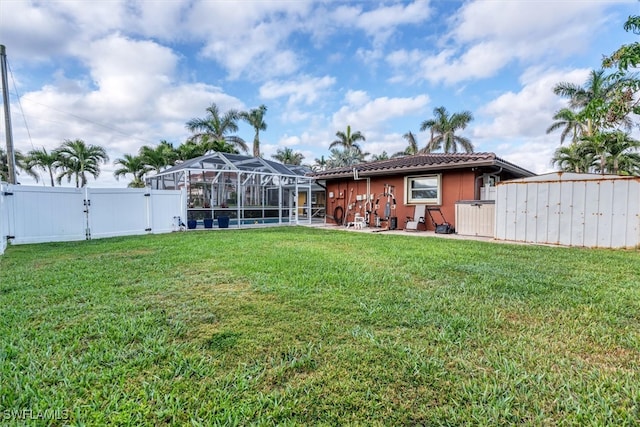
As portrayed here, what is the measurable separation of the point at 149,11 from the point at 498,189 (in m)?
11.4

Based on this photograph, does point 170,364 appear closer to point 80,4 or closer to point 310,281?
point 310,281

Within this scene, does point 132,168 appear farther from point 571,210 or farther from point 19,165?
point 571,210

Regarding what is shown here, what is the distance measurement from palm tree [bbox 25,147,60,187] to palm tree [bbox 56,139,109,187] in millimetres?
333

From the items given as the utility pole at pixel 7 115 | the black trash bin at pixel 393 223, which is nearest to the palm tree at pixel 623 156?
the black trash bin at pixel 393 223

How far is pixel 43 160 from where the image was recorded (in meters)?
21.6

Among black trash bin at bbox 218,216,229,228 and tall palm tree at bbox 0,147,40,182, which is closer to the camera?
black trash bin at bbox 218,216,229,228

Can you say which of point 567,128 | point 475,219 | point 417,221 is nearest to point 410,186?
point 417,221

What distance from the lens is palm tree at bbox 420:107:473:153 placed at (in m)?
24.8

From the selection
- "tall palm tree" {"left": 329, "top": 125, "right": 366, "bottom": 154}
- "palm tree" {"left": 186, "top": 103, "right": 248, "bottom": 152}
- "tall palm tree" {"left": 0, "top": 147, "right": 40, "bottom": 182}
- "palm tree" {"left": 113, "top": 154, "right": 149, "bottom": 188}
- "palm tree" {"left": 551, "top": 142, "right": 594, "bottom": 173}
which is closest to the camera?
"palm tree" {"left": 551, "top": 142, "right": 594, "bottom": 173}

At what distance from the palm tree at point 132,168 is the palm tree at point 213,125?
4.09 m

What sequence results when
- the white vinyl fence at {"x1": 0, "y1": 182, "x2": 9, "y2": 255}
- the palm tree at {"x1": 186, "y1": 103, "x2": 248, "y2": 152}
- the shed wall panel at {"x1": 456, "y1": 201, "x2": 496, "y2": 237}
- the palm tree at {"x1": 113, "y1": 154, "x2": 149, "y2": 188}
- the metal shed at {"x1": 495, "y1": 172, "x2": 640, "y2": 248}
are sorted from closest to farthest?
the metal shed at {"x1": 495, "y1": 172, "x2": 640, "y2": 248} < the white vinyl fence at {"x1": 0, "y1": 182, "x2": 9, "y2": 255} < the shed wall panel at {"x1": 456, "y1": 201, "x2": 496, "y2": 237} < the palm tree at {"x1": 113, "y1": 154, "x2": 149, "y2": 188} < the palm tree at {"x1": 186, "y1": 103, "x2": 248, "y2": 152}

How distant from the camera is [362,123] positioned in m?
28.1

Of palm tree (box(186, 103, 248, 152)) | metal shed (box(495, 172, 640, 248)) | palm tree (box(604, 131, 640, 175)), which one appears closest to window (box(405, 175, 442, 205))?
metal shed (box(495, 172, 640, 248))

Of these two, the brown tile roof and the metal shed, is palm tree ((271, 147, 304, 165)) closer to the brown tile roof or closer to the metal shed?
the brown tile roof
